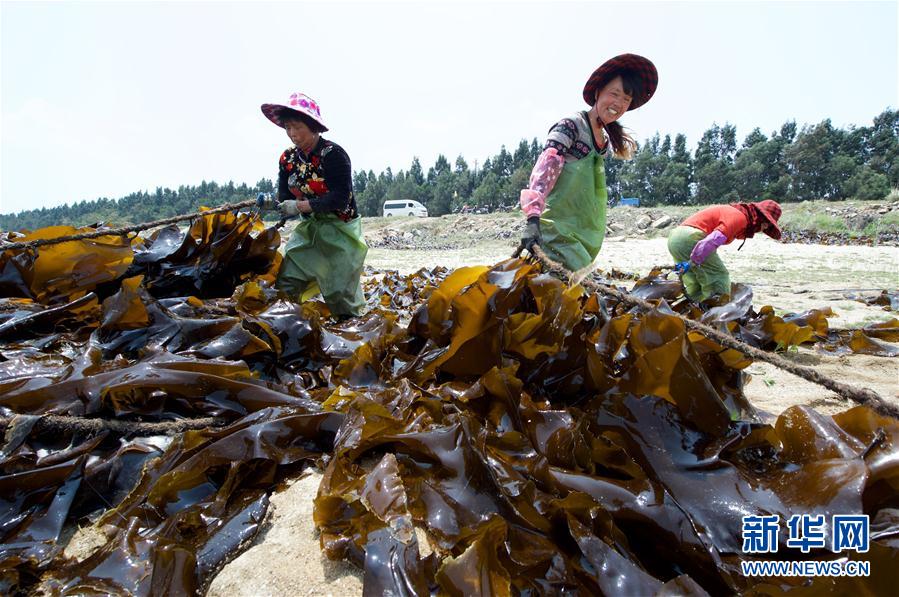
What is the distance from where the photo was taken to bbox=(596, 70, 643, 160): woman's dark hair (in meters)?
2.38

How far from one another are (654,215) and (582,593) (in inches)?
742

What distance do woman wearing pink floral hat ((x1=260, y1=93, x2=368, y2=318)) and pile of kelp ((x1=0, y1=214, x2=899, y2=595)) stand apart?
4.62 feet

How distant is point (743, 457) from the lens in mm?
1015

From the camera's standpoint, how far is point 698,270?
3754mm

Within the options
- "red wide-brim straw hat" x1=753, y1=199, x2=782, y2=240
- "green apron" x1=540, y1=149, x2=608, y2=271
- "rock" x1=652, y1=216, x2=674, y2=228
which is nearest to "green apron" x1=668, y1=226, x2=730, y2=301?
"red wide-brim straw hat" x1=753, y1=199, x2=782, y2=240

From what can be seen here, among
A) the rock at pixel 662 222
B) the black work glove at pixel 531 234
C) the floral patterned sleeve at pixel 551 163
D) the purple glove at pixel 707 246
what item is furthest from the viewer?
the rock at pixel 662 222

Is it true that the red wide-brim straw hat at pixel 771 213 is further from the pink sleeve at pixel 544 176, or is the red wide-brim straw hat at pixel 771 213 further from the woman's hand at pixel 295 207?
the woman's hand at pixel 295 207

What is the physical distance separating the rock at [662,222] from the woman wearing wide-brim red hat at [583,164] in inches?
580

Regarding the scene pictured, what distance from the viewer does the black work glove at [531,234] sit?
2189mm

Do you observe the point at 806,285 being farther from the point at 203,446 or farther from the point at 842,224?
the point at 842,224

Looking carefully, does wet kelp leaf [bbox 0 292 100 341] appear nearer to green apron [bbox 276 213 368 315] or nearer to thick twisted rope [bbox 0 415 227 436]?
→ thick twisted rope [bbox 0 415 227 436]

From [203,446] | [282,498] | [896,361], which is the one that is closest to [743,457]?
[282,498]

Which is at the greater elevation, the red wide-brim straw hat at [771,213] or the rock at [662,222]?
the red wide-brim straw hat at [771,213]

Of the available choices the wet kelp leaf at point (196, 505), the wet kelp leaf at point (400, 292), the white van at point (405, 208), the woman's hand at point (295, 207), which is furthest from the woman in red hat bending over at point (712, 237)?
the white van at point (405, 208)
